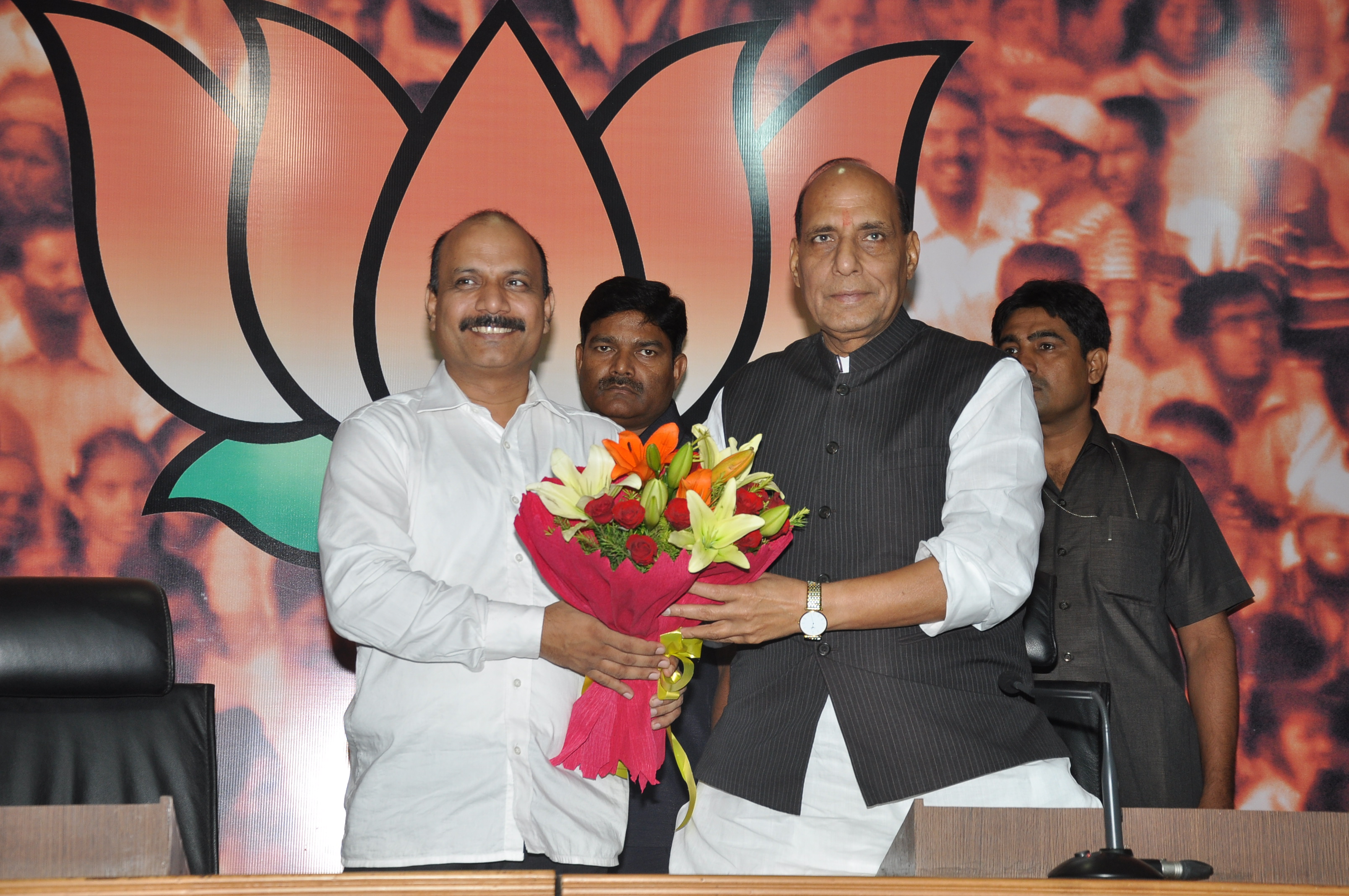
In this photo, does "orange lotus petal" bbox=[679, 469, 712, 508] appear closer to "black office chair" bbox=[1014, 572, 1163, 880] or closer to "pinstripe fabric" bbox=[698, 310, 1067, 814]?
"pinstripe fabric" bbox=[698, 310, 1067, 814]

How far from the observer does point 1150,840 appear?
1.42 meters

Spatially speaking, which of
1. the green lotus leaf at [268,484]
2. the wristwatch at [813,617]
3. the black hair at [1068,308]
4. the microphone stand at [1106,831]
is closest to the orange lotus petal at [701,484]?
the wristwatch at [813,617]

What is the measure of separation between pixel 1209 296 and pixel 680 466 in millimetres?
2473

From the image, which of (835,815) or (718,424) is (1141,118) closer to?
(718,424)

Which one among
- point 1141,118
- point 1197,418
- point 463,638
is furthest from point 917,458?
point 1141,118

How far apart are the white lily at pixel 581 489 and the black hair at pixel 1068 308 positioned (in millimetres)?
1758

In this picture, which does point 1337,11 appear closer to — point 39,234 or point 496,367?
point 496,367

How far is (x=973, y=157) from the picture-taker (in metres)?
3.54

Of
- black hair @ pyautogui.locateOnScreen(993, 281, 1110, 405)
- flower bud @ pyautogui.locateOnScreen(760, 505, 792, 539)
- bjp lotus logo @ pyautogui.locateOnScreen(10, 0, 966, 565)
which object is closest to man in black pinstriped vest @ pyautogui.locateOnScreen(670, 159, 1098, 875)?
flower bud @ pyautogui.locateOnScreen(760, 505, 792, 539)

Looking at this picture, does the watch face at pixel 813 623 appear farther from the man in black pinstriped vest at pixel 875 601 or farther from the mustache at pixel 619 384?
the mustache at pixel 619 384

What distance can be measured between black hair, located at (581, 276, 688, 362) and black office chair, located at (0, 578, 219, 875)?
4.37 feet

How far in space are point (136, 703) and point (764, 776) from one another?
1.39 metres

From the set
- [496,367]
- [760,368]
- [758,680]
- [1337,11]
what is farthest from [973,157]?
[758,680]

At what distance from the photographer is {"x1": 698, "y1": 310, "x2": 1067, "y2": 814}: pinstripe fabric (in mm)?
1796
